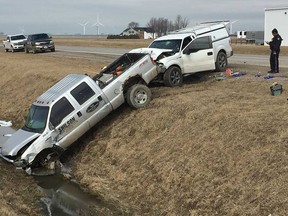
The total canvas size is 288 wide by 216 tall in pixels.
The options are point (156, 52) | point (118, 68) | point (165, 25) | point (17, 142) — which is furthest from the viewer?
point (165, 25)

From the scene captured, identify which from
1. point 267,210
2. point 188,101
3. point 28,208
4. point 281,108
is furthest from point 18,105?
point 267,210

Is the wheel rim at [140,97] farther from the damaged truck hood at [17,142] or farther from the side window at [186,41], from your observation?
the damaged truck hood at [17,142]

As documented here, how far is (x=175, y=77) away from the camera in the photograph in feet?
52.2

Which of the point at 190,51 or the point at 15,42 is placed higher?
the point at 15,42

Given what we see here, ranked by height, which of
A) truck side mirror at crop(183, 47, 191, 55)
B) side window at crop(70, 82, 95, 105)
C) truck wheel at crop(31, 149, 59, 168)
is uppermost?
truck side mirror at crop(183, 47, 191, 55)

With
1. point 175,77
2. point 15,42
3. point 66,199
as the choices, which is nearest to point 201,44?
point 175,77

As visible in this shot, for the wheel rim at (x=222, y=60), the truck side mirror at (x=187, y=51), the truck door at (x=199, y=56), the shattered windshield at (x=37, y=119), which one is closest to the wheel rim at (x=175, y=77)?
the truck door at (x=199, y=56)

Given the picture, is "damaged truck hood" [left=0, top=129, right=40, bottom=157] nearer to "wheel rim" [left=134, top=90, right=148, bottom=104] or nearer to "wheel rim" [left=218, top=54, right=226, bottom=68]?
"wheel rim" [left=134, top=90, right=148, bottom=104]

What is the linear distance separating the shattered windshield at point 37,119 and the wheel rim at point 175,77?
17.1ft

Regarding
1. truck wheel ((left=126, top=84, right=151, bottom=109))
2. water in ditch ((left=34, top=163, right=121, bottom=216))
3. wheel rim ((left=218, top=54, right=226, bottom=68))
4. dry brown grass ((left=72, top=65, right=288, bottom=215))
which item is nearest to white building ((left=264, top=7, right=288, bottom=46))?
wheel rim ((left=218, top=54, right=226, bottom=68))

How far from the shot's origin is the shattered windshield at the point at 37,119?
483 inches

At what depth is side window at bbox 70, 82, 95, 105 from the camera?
41.9 feet

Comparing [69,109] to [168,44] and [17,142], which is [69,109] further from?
[168,44]

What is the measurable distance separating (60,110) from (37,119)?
0.74 metres
